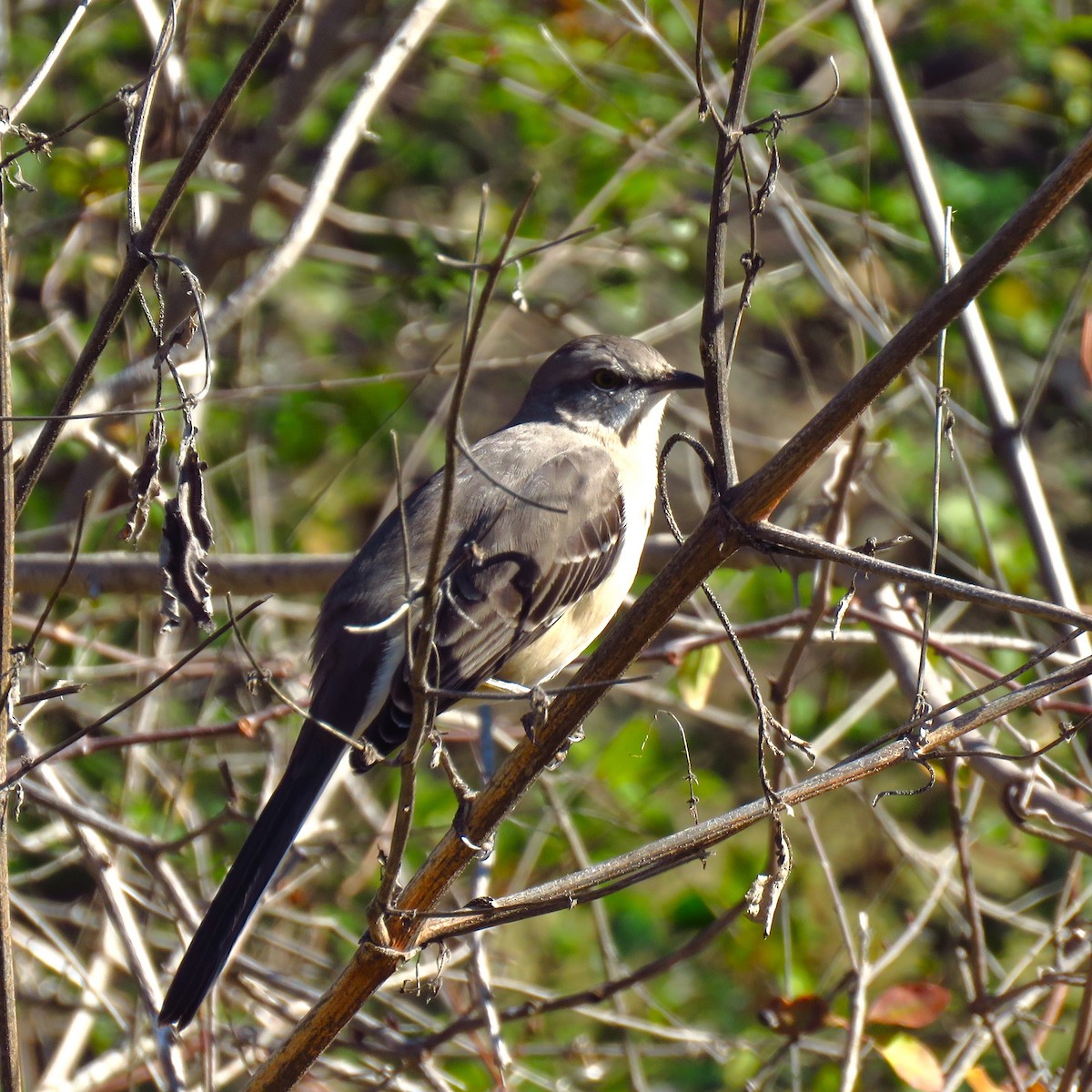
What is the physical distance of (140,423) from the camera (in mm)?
5684

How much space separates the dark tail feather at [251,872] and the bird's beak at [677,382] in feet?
5.91

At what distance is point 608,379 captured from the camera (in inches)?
197

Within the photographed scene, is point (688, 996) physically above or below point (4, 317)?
below

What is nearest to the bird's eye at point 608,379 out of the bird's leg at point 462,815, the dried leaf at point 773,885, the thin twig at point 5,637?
the bird's leg at point 462,815

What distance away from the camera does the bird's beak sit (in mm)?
4664

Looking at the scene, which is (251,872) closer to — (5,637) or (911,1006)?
(5,637)

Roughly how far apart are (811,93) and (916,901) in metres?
4.35

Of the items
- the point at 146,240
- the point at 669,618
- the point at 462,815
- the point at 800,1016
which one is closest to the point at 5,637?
the point at 146,240

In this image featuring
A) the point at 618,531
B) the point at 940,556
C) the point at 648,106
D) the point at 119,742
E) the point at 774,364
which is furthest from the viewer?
the point at 774,364

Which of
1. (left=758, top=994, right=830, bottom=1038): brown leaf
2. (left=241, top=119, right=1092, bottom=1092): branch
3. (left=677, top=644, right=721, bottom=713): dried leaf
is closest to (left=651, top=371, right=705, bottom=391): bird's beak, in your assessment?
(left=677, top=644, right=721, bottom=713): dried leaf

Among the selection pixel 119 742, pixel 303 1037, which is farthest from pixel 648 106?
pixel 303 1037

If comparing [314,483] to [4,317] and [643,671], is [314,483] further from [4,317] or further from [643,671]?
[4,317]

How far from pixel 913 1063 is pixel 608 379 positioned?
2.63m

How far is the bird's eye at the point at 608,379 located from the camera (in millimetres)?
4977
